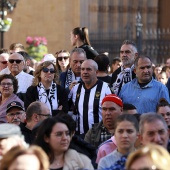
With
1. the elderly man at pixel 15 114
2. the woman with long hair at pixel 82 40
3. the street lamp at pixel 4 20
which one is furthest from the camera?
the street lamp at pixel 4 20

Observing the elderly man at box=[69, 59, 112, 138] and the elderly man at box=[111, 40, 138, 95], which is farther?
the elderly man at box=[111, 40, 138, 95]

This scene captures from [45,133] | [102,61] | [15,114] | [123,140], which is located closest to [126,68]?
[102,61]

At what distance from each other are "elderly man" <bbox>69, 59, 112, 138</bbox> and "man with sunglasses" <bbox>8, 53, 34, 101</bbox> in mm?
1499

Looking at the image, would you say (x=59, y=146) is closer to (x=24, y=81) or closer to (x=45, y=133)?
(x=45, y=133)

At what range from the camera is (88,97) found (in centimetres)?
1259

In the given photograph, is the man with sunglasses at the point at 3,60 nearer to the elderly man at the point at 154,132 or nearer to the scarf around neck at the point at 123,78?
the scarf around neck at the point at 123,78

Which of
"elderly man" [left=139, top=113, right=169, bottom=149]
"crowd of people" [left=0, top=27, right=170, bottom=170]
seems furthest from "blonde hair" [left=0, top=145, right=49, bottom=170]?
"elderly man" [left=139, top=113, right=169, bottom=149]

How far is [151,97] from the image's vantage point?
1252cm

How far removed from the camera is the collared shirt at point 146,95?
12500mm

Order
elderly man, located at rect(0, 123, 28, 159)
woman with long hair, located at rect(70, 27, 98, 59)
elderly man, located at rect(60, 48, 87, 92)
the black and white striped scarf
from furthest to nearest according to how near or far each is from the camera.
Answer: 1. woman with long hair, located at rect(70, 27, 98, 59)
2. the black and white striped scarf
3. elderly man, located at rect(60, 48, 87, 92)
4. elderly man, located at rect(0, 123, 28, 159)

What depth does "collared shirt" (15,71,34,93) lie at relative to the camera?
1413 cm

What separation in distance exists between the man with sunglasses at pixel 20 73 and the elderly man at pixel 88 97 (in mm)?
1499

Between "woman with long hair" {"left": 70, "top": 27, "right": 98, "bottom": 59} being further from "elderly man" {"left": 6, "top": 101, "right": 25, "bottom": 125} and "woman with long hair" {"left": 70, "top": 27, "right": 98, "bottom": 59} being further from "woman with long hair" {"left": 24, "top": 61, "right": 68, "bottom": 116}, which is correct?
"elderly man" {"left": 6, "top": 101, "right": 25, "bottom": 125}

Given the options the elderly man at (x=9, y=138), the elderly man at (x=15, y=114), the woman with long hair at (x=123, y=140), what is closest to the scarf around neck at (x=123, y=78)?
the elderly man at (x=15, y=114)
